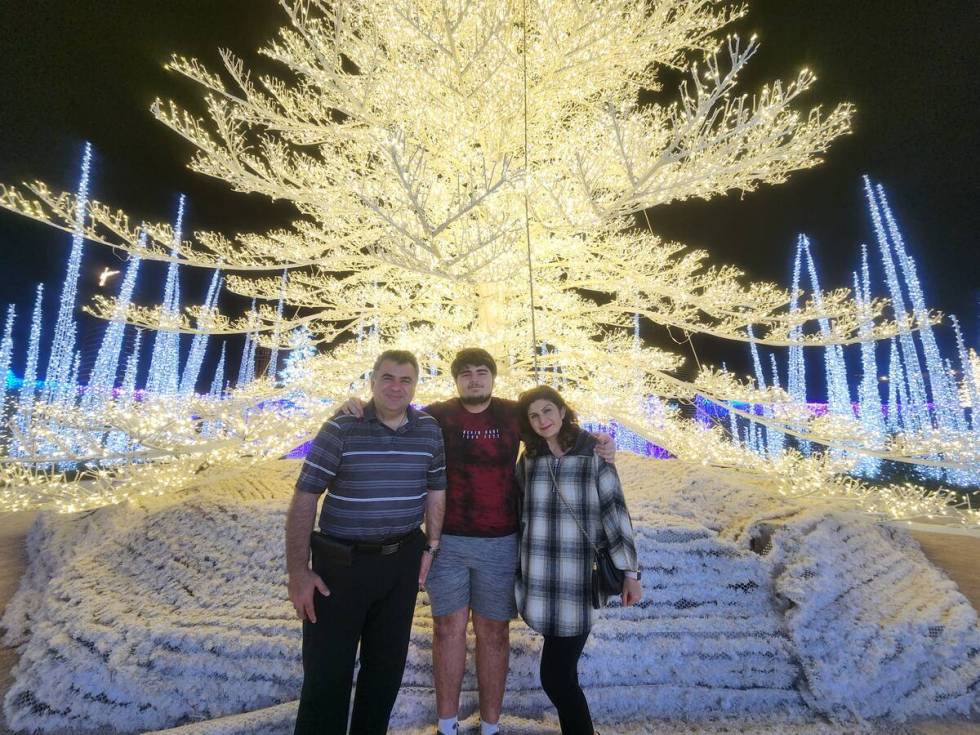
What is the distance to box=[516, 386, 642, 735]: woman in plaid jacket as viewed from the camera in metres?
1.74

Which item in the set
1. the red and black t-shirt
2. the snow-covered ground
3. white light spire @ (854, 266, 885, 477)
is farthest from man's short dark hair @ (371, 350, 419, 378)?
white light spire @ (854, 266, 885, 477)

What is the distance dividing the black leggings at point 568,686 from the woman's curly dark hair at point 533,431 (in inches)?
32.8

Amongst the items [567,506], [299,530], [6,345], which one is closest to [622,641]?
[567,506]

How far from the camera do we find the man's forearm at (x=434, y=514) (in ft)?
6.26

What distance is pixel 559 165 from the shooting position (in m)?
4.21

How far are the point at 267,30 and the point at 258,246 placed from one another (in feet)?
7.40

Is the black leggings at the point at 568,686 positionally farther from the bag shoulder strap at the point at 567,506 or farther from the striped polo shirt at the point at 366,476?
the striped polo shirt at the point at 366,476

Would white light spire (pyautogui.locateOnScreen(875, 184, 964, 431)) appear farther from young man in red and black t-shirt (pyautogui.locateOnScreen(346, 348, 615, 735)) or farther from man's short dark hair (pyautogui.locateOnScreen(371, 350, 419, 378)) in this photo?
man's short dark hair (pyautogui.locateOnScreen(371, 350, 419, 378))

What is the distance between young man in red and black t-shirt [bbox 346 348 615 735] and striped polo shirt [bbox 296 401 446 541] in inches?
9.6

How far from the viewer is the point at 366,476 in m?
1.69

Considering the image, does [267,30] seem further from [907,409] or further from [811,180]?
[907,409]

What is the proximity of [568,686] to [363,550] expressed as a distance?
1.09m

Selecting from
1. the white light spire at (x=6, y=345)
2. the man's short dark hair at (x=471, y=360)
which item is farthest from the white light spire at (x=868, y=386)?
the white light spire at (x=6, y=345)

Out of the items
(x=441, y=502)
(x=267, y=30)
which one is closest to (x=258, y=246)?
(x=267, y=30)
